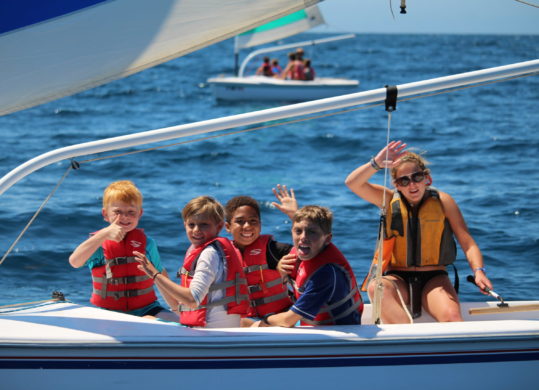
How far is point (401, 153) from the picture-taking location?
12.1 ft

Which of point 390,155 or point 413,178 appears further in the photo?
point 413,178

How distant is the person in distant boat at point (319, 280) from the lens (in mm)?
3404

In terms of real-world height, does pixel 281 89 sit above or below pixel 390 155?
above

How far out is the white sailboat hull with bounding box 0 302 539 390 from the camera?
3287 mm

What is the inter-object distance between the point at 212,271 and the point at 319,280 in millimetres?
475

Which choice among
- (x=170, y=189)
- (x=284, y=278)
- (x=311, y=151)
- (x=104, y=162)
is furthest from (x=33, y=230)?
(x=311, y=151)

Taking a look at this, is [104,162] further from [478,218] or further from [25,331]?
[25,331]

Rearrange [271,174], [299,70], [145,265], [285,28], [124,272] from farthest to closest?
[285,28] → [299,70] → [271,174] → [124,272] → [145,265]

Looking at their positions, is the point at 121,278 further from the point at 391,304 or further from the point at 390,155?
the point at 390,155

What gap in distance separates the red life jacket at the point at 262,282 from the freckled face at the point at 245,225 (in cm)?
5

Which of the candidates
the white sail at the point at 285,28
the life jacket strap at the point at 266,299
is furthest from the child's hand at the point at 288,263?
the white sail at the point at 285,28

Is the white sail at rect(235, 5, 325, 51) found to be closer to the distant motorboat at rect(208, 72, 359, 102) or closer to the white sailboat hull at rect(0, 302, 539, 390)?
the distant motorboat at rect(208, 72, 359, 102)

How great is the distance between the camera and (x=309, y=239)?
135 inches

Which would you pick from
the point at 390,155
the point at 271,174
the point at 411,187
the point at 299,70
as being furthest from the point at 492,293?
the point at 299,70
